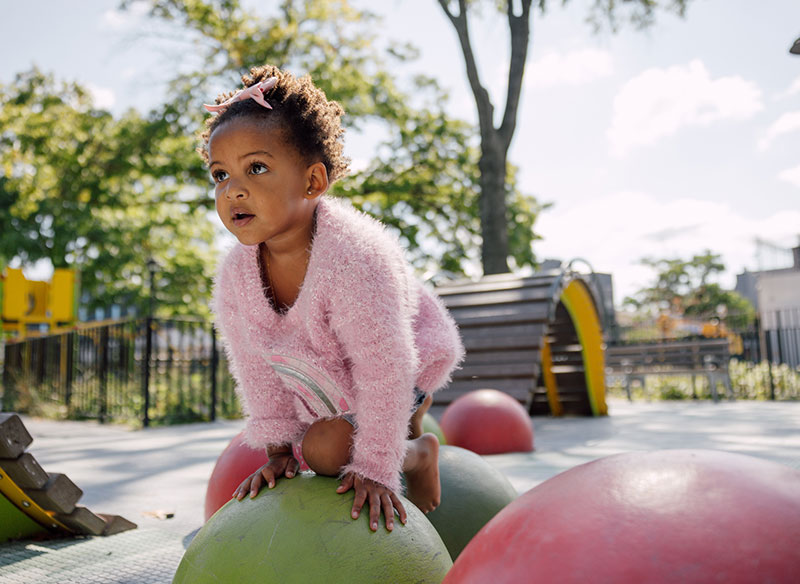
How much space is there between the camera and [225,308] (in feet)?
9.17

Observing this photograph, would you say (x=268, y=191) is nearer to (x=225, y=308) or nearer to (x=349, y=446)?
(x=225, y=308)

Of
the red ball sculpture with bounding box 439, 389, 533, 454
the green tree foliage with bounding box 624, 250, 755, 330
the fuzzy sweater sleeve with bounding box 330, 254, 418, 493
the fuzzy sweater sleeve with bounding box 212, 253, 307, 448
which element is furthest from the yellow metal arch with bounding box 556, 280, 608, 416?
the green tree foliage with bounding box 624, 250, 755, 330

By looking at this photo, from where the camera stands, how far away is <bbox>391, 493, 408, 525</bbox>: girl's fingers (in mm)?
2128

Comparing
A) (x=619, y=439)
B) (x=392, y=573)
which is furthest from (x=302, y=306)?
(x=619, y=439)

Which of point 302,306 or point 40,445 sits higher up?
point 302,306

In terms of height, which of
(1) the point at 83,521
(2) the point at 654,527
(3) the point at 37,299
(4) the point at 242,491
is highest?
(3) the point at 37,299

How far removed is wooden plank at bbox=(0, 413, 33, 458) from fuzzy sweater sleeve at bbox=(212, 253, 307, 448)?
1202 mm

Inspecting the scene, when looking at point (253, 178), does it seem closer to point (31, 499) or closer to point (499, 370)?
point (31, 499)

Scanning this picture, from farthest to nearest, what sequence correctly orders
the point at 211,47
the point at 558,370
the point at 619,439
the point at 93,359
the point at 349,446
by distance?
the point at 211,47 → the point at 93,359 → the point at 558,370 → the point at 619,439 → the point at 349,446

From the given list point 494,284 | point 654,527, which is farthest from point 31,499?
point 494,284

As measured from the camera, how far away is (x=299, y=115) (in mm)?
2488

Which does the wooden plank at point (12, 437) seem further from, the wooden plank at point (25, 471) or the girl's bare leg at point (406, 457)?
the girl's bare leg at point (406, 457)

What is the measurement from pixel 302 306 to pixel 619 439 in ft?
18.5

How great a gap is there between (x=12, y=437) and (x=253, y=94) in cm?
205
